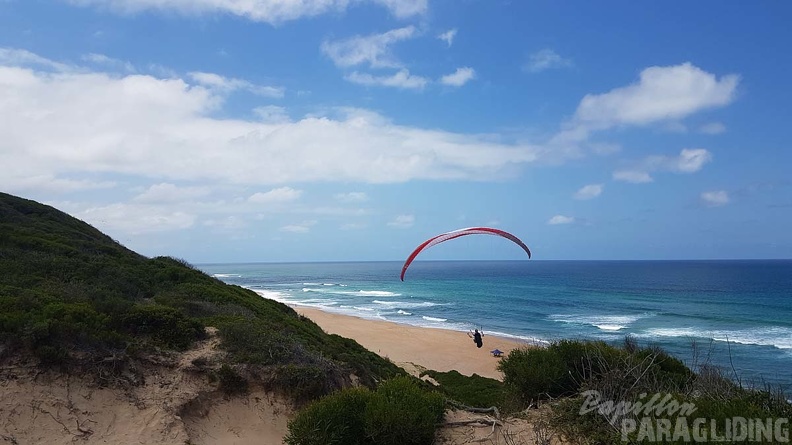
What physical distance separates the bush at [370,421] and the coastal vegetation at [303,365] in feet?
0.05

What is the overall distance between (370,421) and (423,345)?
2467 cm

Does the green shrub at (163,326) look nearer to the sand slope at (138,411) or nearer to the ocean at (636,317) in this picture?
the sand slope at (138,411)

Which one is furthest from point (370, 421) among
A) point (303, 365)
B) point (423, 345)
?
point (423, 345)

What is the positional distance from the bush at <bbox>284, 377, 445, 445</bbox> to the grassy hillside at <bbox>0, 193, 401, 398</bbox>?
8.40 feet

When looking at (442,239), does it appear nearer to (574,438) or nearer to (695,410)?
(574,438)

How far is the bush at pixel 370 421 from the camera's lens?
682 centimetres

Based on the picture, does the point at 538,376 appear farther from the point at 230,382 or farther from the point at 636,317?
the point at 636,317

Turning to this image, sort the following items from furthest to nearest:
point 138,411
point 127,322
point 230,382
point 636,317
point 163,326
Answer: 1. point 636,317
2. point 163,326
3. point 127,322
4. point 230,382
5. point 138,411

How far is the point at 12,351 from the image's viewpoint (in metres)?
8.59

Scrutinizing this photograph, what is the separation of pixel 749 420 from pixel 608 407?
5.64ft

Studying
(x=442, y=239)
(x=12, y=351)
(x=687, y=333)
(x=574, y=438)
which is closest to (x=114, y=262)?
(x=12, y=351)

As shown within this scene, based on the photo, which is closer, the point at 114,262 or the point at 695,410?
the point at 695,410

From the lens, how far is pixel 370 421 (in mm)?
6953

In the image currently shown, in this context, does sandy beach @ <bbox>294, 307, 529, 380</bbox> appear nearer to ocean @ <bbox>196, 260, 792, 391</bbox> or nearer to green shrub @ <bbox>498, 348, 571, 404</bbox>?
ocean @ <bbox>196, 260, 792, 391</bbox>
